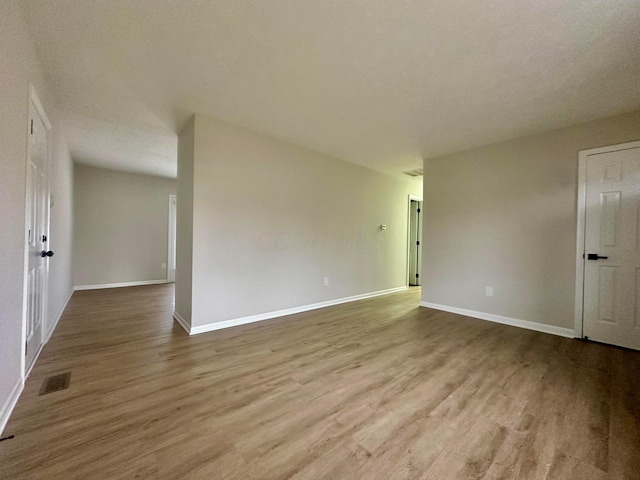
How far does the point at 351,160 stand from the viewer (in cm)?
453

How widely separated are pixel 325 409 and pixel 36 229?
8.95 ft

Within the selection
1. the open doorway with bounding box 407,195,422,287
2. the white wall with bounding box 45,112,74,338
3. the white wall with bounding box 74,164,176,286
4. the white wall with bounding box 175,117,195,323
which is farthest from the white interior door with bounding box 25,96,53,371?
the open doorway with bounding box 407,195,422,287

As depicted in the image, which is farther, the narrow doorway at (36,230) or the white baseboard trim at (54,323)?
the white baseboard trim at (54,323)

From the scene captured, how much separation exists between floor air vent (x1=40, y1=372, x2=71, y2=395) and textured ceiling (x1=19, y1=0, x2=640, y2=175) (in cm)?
245

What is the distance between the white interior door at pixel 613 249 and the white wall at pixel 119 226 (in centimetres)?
731

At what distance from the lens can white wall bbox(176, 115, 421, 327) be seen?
302 cm

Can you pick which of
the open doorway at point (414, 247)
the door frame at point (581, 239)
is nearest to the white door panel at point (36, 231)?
the door frame at point (581, 239)

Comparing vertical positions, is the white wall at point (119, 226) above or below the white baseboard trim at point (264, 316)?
above

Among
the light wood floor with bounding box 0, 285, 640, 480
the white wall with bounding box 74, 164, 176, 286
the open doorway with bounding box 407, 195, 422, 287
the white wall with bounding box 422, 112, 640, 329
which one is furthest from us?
the open doorway with bounding box 407, 195, 422, 287

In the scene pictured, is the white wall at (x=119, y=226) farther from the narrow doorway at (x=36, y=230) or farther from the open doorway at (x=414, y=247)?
the open doorway at (x=414, y=247)

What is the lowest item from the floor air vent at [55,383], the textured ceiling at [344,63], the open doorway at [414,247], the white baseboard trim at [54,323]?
the floor air vent at [55,383]

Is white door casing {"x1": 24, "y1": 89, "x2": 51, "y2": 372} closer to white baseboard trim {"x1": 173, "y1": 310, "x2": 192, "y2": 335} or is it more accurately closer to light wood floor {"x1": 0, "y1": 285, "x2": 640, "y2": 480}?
light wood floor {"x1": 0, "y1": 285, "x2": 640, "y2": 480}

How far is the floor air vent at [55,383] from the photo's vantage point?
5.99 ft

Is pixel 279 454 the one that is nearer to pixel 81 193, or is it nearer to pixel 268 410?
pixel 268 410
